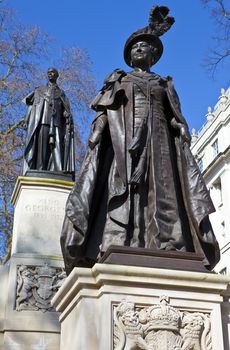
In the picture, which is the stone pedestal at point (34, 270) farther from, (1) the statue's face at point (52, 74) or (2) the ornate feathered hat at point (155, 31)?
(2) the ornate feathered hat at point (155, 31)

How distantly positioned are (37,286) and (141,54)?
4.50m

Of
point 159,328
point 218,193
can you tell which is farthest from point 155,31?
point 218,193

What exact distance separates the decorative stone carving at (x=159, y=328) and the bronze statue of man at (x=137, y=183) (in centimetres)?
69

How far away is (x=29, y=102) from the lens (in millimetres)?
11633

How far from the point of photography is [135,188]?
16.7ft

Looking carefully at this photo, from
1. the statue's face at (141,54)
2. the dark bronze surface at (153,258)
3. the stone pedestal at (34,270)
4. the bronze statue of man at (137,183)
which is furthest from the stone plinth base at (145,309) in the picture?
the stone pedestal at (34,270)

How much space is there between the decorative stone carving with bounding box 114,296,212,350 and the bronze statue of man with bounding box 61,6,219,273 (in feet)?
2.27

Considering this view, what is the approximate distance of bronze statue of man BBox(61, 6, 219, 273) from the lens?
4848 mm

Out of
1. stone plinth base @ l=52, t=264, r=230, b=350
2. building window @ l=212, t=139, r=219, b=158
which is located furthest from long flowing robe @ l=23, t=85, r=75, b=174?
building window @ l=212, t=139, r=219, b=158

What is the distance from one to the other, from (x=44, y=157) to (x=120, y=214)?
6.37 m

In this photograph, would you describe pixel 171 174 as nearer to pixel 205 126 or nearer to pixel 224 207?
pixel 224 207

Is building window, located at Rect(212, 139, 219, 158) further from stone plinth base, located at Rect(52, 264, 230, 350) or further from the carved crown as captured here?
the carved crown

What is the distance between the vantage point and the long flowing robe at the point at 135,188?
4.84 m

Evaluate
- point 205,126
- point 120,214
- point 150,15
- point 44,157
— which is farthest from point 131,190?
point 205,126
